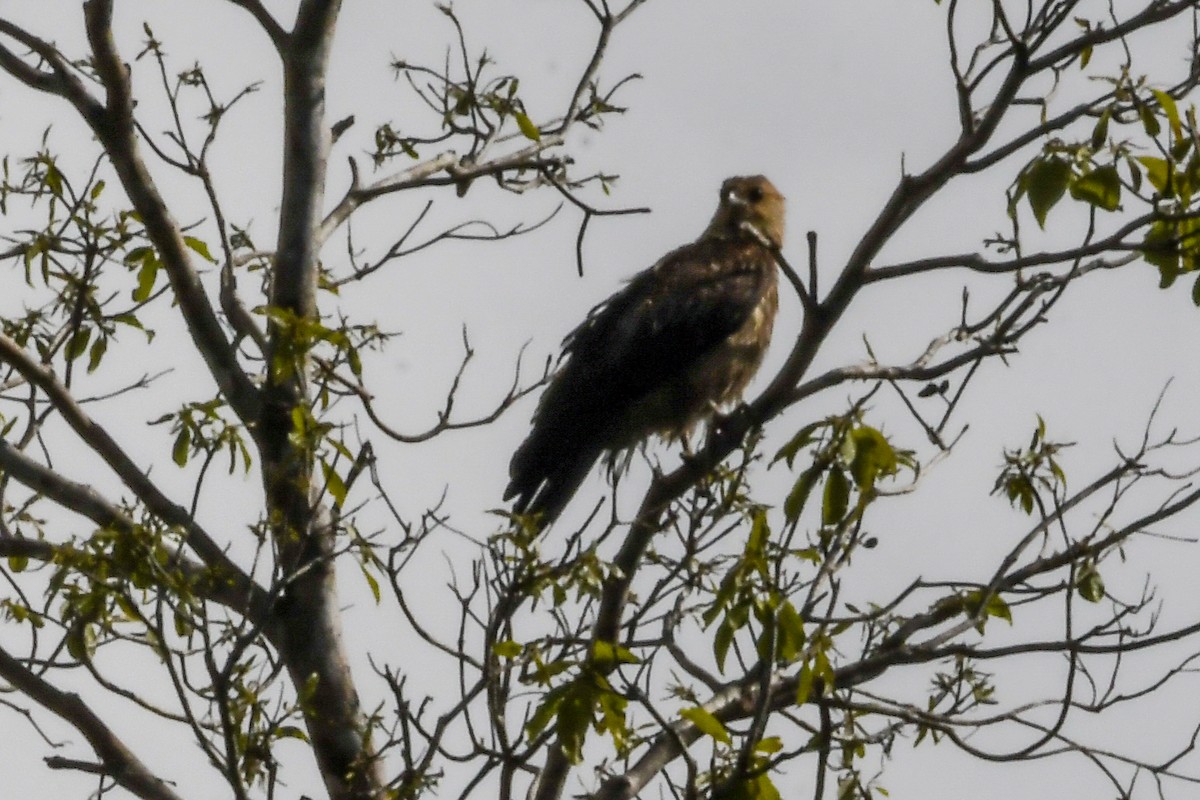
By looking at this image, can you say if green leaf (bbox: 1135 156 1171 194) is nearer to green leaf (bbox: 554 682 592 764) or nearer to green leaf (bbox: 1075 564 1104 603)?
green leaf (bbox: 1075 564 1104 603)

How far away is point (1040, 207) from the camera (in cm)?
391

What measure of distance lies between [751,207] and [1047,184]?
4.23 metres

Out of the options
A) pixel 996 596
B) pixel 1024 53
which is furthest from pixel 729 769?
pixel 1024 53

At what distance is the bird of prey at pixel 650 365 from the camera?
6465 millimetres

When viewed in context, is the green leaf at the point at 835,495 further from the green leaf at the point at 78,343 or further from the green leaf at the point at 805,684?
the green leaf at the point at 78,343

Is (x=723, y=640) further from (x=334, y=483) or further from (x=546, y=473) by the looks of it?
(x=546, y=473)

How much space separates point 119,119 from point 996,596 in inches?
109

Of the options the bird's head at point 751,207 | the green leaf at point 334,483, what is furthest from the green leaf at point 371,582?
the bird's head at point 751,207

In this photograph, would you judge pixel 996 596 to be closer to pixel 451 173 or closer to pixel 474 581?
pixel 474 581

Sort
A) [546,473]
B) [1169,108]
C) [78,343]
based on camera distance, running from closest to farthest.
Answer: [1169,108], [78,343], [546,473]

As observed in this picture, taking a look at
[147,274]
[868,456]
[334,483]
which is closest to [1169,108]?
[868,456]

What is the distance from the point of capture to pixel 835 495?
152 inches

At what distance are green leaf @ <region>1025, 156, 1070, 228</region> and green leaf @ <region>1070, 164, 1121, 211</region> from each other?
3 cm

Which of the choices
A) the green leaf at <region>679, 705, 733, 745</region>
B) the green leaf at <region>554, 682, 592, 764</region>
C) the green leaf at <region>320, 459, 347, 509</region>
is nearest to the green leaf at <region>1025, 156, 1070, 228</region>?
the green leaf at <region>679, 705, 733, 745</region>
